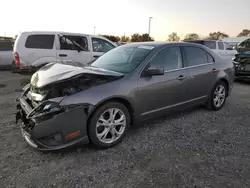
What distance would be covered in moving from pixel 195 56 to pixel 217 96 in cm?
118

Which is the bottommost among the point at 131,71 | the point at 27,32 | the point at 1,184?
the point at 1,184

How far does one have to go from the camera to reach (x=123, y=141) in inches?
137

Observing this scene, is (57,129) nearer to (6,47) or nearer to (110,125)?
(110,125)

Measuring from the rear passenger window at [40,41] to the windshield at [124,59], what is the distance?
4.02 meters

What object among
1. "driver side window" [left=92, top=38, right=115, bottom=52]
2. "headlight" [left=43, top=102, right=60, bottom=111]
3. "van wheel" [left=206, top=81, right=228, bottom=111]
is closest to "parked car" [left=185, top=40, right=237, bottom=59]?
"driver side window" [left=92, top=38, right=115, bottom=52]

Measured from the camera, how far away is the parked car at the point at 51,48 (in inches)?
282

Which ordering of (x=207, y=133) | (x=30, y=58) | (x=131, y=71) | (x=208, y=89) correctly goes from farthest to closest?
(x=30, y=58)
(x=208, y=89)
(x=207, y=133)
(x=131, y=71)

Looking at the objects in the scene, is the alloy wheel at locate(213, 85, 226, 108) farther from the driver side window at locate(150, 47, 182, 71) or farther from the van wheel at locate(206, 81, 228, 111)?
the driver side window at locate(150, 47, 182, 71)

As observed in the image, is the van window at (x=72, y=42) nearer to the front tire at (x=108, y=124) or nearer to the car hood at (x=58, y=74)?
the car hood at (x=58, y=74)

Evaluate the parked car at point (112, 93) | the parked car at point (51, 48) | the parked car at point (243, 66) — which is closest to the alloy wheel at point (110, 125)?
the parked car at point (112, 93)

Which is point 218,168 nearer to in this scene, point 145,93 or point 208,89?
point 145,93

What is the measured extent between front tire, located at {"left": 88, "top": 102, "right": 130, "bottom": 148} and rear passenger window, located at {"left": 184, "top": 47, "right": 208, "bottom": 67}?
5.68 feet

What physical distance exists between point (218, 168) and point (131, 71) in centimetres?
182

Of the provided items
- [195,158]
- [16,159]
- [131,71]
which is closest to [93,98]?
[131,71]
